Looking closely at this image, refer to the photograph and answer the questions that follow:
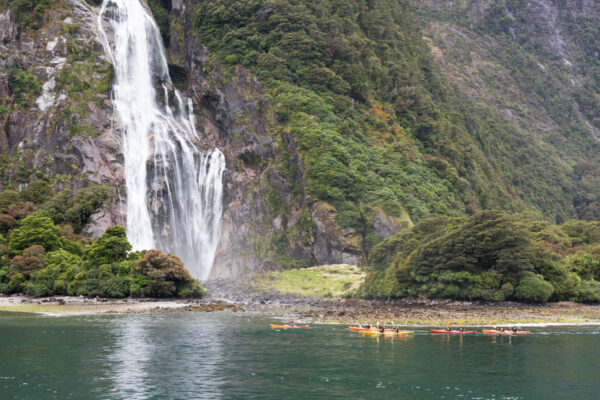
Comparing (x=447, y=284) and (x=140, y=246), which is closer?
(x=447, y=284)

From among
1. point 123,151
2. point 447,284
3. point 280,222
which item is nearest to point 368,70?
point 280,222

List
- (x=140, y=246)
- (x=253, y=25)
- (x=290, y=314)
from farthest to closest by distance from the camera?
(x=253, y=25) → (x=140, y=246) → (x=290, y=314)

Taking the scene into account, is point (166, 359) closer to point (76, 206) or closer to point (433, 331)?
point (433, 331)

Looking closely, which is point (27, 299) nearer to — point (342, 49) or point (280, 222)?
point (280, 222)

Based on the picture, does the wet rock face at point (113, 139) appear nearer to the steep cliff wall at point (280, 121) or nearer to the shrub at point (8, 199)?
the steep cliff wall at point (280, 121)

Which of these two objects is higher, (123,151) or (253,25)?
(253,25)

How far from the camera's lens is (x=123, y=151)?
9719cm

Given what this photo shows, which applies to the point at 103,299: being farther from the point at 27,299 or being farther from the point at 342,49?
the point at 342,49

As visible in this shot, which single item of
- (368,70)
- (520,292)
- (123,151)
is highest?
(368,70)

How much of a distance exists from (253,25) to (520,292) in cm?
7511

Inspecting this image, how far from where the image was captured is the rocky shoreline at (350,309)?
50156 mm

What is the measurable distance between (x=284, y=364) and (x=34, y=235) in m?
50.1

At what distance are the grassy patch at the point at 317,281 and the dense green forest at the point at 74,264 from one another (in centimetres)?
1266

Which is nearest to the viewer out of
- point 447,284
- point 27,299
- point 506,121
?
point 447,284
